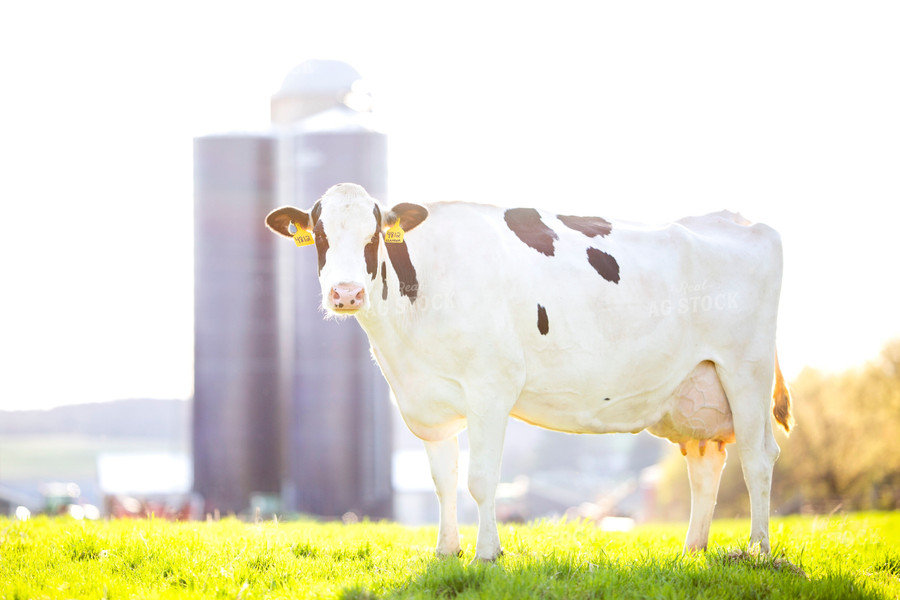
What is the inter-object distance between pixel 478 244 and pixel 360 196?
88cm

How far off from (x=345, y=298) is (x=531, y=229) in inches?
66.1

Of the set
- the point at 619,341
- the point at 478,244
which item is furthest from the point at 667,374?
the point at 478,244

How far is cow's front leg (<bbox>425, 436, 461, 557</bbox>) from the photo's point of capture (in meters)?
6.12

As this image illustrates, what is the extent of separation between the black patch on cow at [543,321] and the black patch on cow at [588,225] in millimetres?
872

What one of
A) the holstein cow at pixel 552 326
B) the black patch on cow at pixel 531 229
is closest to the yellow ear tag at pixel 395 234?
the holstein cow at pixel 552 326

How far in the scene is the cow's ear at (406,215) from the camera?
5.87 meters

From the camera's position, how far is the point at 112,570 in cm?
554

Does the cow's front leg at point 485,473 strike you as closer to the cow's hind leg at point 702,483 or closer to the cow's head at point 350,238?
the cow's head at point 350,238

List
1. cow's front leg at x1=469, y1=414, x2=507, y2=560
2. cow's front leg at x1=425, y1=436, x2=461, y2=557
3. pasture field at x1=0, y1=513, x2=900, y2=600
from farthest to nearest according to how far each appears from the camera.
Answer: cow's front leg at x1=425, y1=436, x2=461, y2=557, cow's front leg at x1=469, y1=414, x2=507, y2=560, pasture field at x1=0, y1=513, x2=900, y2=600

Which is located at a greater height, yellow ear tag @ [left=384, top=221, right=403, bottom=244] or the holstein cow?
yellow ear tag @ [left=384, top=221, right=403, bottom=244]

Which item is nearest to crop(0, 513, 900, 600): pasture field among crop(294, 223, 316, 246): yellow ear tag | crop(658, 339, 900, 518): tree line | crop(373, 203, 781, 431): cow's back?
crop(373, 203, 781, 431): cow's back

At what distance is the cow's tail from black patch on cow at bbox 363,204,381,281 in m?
3.39

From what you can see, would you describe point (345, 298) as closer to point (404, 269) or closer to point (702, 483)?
point (404, 269)
